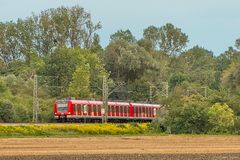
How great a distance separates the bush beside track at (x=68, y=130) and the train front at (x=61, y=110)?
17.0m

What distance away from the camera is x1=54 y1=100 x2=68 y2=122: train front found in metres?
87.6

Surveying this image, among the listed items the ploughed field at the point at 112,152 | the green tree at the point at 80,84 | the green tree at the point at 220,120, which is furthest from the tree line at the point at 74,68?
the ploughed field at the point at 112,152

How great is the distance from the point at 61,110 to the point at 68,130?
76.3 ft

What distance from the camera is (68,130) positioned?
6519 cm

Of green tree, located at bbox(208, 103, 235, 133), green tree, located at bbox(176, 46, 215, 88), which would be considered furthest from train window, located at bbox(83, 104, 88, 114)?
green tree, located at bbox(176, 46, 215, 88)

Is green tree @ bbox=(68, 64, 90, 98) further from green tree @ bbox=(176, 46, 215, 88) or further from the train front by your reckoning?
green tree @ bbox=(176, 46, 215, 88)

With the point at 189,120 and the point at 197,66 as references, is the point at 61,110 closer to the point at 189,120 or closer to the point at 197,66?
the point at 189,120

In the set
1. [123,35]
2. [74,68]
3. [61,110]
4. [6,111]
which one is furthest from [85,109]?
[123,35]

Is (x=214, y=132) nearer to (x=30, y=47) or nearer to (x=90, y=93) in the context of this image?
(x=90, y=93)

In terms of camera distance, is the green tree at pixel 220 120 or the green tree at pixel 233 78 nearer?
the green tree at pixel 220 120

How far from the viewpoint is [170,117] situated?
7138 centimetres

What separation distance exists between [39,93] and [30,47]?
2483 cm

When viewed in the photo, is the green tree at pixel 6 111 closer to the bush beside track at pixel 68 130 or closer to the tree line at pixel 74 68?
the tree line at pixel 74 68

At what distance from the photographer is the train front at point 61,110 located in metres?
87.6
